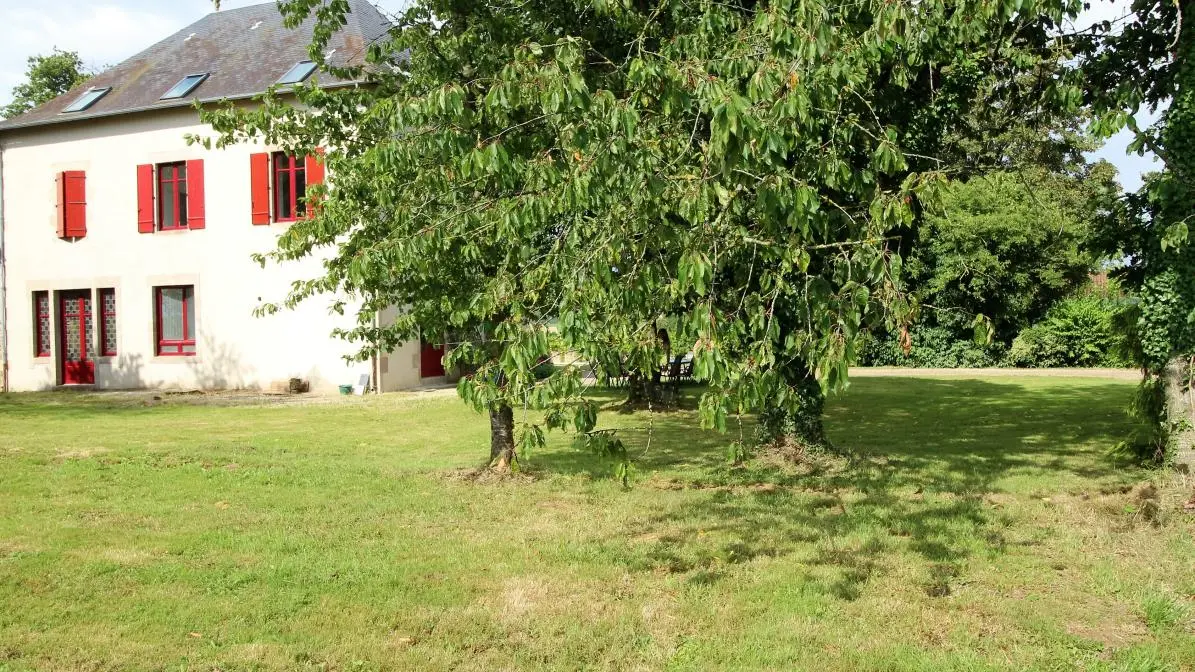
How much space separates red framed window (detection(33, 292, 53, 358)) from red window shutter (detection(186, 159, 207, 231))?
15.2 ft

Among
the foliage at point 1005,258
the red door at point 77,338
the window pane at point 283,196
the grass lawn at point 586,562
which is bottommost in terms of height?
the grass lawn at point 586,562

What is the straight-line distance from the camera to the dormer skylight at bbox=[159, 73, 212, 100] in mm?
19844

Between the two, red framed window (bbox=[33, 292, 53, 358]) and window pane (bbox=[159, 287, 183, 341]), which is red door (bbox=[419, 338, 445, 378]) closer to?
window pane (bbox=[159, 287, 183, 341])

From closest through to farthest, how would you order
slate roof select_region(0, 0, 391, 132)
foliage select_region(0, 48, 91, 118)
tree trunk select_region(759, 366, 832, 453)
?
tree trunk select_region(759, 366, 832, 453) < slate roof select_region(0, 0, 391, 132) < foliage select_region(0, 48, 91, 118)

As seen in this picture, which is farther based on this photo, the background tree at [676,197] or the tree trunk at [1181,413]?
the tree trunk at [1181,413]

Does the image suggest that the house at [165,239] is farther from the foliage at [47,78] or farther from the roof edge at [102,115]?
the foliage at [47,78]

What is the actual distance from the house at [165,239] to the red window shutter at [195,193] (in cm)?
3

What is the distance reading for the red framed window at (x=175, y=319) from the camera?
2014cm

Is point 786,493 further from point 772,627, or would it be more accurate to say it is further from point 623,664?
point 623,664

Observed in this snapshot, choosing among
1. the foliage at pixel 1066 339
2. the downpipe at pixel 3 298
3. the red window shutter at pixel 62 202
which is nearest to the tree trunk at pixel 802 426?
the foliage at pixel 1066 339

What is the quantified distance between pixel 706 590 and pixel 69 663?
3208 millimetres

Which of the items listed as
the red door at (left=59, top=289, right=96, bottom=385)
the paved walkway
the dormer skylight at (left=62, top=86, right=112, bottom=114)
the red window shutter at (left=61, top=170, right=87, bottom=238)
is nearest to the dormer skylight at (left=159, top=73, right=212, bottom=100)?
the dormer skylight at (left=62, top=86, right=112, bottom=114)

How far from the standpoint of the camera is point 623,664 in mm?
4270

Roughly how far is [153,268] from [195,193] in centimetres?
198
